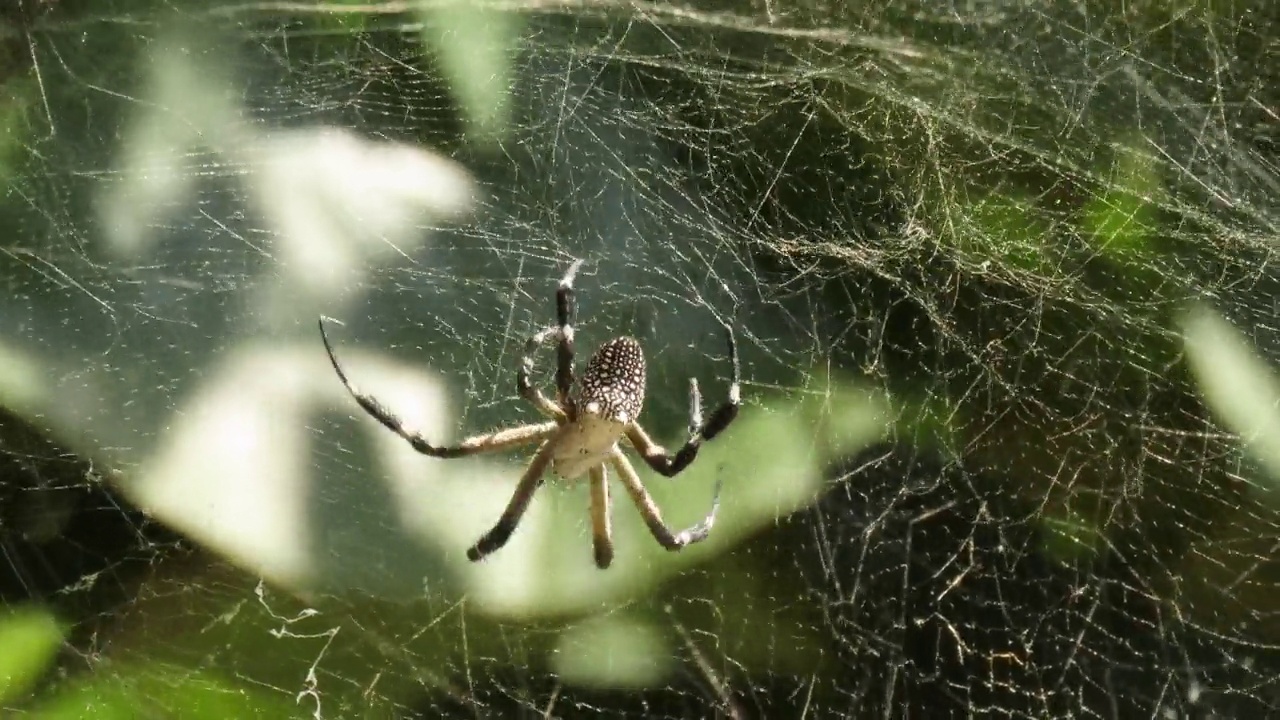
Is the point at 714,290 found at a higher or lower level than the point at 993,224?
lower

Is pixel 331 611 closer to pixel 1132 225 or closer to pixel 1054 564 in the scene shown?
pixel 1054 564

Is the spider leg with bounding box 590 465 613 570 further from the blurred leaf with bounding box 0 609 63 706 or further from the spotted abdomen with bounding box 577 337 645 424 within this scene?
the blurred leaf with bounding box 0 609 63 706

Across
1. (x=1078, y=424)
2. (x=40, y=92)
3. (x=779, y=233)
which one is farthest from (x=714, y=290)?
(x=40, y=92)

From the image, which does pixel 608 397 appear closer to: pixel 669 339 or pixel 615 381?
pixel 615 381

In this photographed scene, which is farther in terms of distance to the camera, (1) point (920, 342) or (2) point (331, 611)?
(1) point (920, 342)

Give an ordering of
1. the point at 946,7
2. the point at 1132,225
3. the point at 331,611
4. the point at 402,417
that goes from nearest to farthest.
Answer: the point at 402,417 < the point at 331,611 < the point at 1132,225 < the point at 946,7

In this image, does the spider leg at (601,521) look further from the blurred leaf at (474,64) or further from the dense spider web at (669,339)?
the blurred leaf at (474,64)

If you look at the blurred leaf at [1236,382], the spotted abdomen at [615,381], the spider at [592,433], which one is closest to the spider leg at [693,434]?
the spider at [592,433]
